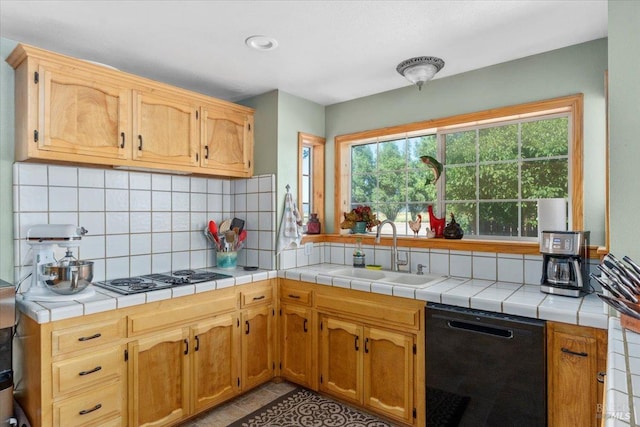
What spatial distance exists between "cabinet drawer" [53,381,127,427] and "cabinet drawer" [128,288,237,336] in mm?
307

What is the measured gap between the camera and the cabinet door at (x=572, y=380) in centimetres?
162

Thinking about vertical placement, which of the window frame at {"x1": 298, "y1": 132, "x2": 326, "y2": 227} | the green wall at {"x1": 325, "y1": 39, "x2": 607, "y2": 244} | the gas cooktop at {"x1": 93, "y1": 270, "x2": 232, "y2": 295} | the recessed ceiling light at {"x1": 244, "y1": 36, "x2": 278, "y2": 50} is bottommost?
the gas cooktop at {"x1": 93, "y1": 270, "x2": 232, "y2": 295}

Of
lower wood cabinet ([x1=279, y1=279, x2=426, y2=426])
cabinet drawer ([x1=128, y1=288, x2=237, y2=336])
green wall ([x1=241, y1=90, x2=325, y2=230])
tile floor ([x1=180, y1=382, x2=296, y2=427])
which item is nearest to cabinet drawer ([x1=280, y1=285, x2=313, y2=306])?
lower wood cabinet ([x1=279, y1=279, x2=426, y2=426])

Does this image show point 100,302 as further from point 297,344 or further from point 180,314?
point 297,344

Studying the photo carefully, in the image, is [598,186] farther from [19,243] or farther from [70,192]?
[19,243]

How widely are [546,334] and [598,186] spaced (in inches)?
38.5

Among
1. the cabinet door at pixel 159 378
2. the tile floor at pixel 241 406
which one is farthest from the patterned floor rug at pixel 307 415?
the cabinet door at pixel 159 378

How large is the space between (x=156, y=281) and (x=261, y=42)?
1.64 m

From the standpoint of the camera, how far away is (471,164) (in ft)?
8.73

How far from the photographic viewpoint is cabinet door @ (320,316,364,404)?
2395mm

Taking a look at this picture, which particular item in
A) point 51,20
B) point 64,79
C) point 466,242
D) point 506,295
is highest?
point 51,20

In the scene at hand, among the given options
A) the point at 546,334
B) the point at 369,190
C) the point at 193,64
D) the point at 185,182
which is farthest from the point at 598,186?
the point at 185,182

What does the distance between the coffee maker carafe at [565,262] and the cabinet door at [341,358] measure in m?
1.14

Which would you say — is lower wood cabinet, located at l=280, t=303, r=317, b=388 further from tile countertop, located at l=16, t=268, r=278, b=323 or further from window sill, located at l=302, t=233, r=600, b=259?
window sill, located at l=302, t=233, r=600, b=259
